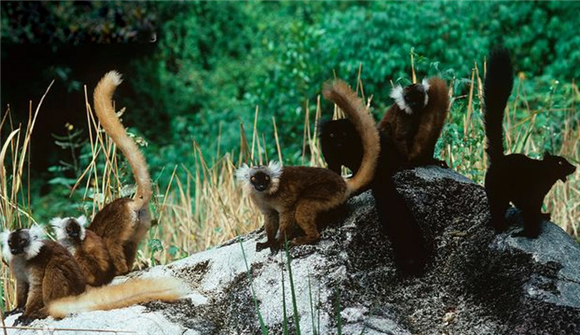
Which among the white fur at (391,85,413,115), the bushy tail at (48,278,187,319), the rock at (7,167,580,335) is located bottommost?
the rock at (7,167,580,335)

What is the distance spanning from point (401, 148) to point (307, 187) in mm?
1002

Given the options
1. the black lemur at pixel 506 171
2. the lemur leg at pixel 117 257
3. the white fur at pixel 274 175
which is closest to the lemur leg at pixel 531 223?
the black lemur at pixel 506 171

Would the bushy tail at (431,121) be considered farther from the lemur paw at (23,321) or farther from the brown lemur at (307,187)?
the lemur paw at (23,321)

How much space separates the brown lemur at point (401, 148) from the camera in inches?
163

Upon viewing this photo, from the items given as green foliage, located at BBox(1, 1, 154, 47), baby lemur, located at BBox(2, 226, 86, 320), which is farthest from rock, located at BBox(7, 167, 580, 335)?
green foliage, located at BBox(1, 1, 154, 47)

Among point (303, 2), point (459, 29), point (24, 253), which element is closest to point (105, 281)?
point (24, 253)

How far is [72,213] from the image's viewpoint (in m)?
10.8

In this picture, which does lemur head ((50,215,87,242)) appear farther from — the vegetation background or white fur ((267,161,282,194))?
the vegetation background

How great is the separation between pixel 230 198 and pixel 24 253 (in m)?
2.58

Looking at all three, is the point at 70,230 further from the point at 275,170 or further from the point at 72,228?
the point at 275,170

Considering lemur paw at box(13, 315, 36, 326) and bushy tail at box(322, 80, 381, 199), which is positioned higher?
bushy tail at box(322, 80, 381, 199)

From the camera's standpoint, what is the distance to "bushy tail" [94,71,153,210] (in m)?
4.62

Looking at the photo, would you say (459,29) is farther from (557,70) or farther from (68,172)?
(68,172)

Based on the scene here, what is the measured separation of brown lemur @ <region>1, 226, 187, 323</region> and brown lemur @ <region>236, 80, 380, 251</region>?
0.65 m
